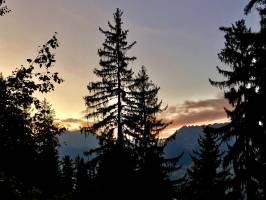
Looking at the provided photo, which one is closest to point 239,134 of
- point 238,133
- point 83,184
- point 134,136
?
point 238,133

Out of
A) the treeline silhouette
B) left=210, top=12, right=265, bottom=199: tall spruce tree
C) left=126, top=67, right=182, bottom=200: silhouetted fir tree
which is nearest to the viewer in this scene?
the treeline silhouette

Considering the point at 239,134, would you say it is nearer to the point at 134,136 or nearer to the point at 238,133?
the point at 238,133

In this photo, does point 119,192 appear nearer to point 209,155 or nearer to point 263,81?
point 263,81

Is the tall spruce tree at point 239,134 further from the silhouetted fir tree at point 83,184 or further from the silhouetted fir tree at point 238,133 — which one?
the silhouetted fir tree at point 83,184

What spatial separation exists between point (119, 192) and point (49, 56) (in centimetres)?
788

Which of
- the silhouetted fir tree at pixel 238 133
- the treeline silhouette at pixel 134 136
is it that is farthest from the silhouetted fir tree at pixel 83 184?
the silhouetted fir tree at pixel 238 133

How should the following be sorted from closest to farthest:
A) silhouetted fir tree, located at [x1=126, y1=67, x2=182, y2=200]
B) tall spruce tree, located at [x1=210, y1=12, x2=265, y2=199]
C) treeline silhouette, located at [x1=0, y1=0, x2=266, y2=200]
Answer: treeline silhouette, located at [x1=0, y1=0, x2=266, y2=200]
tall spruce tree, located at [x1=210, y1=12, x2=265, y2=199]
silhouetted fir tree, located at [x1=126, y1=67, x2=182, y2=200]

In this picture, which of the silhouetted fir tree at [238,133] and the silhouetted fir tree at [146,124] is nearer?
the silhouetted fir tree at [238,133]

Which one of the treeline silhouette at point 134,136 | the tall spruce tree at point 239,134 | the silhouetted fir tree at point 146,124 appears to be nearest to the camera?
the treeline silhouette at point 134,136

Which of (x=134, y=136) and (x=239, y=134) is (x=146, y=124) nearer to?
(x=134, y=136)

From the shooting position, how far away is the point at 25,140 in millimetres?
10406

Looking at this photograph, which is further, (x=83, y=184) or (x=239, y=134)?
(x=83, y=184)

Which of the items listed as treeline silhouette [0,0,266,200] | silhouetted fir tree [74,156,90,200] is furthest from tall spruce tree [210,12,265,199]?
silhouetted fir tree [74,156,90,200]

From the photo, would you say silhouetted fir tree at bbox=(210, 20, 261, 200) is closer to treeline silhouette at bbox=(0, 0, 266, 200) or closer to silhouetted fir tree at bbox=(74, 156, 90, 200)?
treeline silhouette at bbox=(0, 0, 266, 200)
